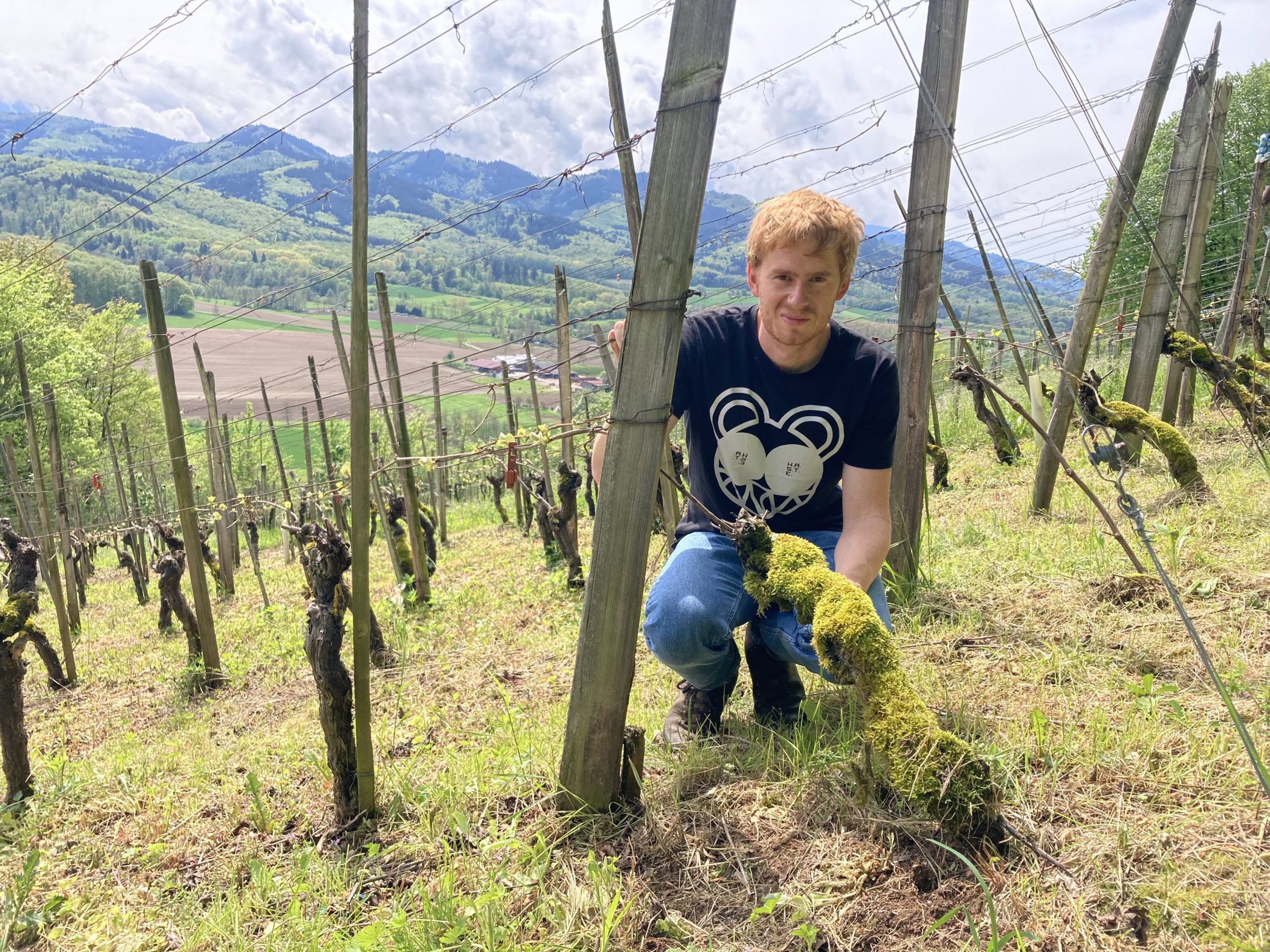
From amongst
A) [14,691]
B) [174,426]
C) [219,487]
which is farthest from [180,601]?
[219,487]

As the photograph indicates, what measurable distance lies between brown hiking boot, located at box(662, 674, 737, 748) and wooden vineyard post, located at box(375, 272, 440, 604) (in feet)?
15.4

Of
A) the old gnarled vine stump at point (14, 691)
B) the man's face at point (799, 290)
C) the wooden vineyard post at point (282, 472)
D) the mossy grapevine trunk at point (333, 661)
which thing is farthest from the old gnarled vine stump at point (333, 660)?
the wooden vineyard post at point (282, 472)

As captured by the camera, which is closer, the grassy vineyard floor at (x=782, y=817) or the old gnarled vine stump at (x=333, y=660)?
the grassy vineyard floor at (x=782, y=817)

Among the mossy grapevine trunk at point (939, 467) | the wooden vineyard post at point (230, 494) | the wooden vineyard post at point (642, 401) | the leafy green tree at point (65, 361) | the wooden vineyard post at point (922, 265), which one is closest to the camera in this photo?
the wooden vineyard post at point (642, 401)

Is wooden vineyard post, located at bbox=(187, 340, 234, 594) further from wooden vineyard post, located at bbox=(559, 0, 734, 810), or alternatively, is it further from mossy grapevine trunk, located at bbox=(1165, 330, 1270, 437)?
mossy grapevine trunk, located at bbox=(1165, 330, 1270, 437)

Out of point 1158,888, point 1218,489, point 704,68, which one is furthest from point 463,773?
point 1218,489

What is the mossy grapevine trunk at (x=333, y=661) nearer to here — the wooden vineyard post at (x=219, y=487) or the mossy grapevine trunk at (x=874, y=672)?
the mossy grapevine trunk at (x=874, y=672)

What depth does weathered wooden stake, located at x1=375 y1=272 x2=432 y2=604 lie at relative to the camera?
6730 millimetres

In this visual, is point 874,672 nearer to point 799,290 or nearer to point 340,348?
point 799,290

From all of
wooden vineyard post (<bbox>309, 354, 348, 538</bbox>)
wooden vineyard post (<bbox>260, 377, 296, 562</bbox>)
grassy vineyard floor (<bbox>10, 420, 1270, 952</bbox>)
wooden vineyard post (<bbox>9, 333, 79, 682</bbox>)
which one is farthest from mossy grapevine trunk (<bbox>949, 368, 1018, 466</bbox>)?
wooden vineyard post (<bbox>9, 333, 79, 682</bbox>)

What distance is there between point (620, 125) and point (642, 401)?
2.41 m

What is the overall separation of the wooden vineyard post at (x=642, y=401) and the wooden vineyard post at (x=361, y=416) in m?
0.72

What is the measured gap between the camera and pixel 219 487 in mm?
13406

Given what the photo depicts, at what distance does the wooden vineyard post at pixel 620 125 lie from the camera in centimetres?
350
